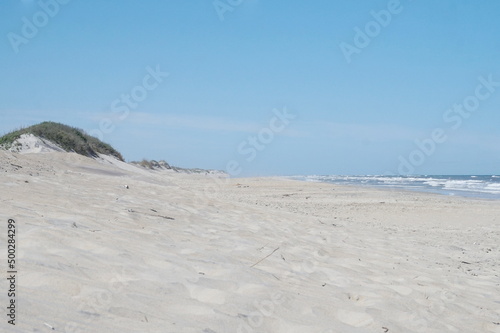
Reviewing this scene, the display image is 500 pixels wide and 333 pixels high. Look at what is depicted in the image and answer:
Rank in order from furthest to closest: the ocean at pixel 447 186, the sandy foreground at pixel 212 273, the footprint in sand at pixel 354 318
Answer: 1. the ocean at pixel 447 186
2. the footprint in sand at pixel 354 318
3. the sandy foreground at pixel 212 273

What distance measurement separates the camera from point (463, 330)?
348cm

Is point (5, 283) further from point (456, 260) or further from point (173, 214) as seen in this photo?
point (456, 260)

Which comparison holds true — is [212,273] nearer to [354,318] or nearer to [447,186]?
[354,318]

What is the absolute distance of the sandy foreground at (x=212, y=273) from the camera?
2.78 m

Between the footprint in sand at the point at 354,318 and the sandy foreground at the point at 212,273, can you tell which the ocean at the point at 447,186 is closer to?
the sandy foreground at the point at 212,273

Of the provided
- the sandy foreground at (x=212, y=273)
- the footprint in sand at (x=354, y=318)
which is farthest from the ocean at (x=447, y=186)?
the footprint in sand at (x=354, y=318)

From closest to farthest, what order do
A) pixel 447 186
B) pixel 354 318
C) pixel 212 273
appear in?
pixel 354 318
pixel 212 273
pixel 447 186

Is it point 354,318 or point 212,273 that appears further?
point 212,273

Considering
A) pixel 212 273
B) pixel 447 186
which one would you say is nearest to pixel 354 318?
pixel 212 273

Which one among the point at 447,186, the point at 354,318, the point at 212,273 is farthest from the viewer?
the point at 447,186

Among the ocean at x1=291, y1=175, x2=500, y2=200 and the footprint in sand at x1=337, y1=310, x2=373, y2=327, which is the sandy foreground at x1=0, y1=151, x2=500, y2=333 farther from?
the ocean at x1=291, y1=175, x2=500, y2=200

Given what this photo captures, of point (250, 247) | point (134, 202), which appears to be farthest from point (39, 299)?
point (134, 202)

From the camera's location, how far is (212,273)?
379cm

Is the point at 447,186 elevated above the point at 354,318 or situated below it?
above
